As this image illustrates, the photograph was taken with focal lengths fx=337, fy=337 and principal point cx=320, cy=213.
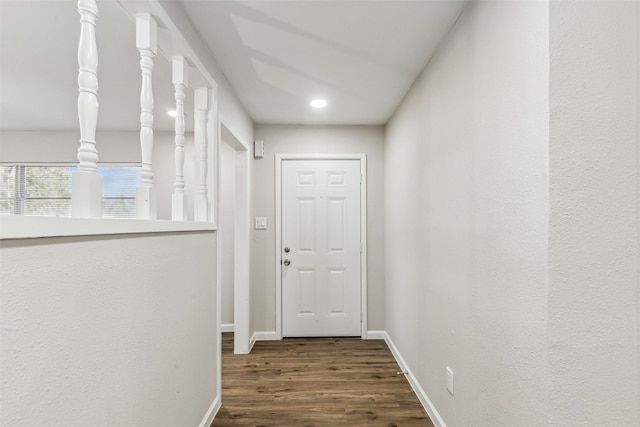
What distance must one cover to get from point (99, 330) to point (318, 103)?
2447 millimetres

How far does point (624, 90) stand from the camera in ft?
3.47

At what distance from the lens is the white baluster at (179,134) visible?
1.69m

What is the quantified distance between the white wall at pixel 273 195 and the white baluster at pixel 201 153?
59.8 inches

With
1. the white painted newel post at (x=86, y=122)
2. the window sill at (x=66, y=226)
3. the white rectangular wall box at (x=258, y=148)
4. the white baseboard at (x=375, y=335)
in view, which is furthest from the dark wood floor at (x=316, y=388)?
the white rectangular wall box at (x=258, y=148)

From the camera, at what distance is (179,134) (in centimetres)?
168

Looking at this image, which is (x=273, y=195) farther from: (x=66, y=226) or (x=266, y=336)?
(x=66, y=226)

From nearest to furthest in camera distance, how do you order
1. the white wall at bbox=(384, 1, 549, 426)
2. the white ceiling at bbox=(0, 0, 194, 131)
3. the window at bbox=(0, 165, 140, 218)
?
the white wall at bbox=(384, 1, 549, 426), the white ceiling at bbox=(0, 0, 194, 131), the window at bbox=(0, 165, 140, 218)

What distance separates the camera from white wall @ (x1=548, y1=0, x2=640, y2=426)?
1.04 meters

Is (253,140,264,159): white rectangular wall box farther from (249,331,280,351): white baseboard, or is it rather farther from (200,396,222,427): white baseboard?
(200,396,222,427): white baseboard

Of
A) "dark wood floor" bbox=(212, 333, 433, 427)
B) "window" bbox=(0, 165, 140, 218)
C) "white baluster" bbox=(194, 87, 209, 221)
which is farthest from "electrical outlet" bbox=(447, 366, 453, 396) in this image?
"window" bbox=(0, 165, 140, 218)

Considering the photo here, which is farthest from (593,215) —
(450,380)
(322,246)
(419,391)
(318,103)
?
(322,246)

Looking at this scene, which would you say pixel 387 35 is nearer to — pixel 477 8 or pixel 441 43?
pixel 441 43

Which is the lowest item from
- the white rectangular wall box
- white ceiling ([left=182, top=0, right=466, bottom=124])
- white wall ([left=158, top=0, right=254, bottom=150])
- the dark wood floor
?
the dark wood floor

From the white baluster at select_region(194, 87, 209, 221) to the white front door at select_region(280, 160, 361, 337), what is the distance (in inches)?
65.3
